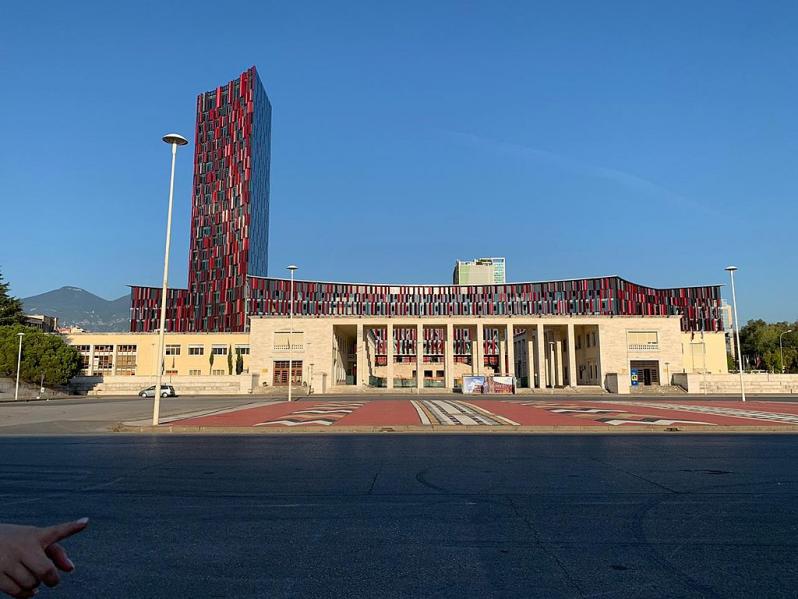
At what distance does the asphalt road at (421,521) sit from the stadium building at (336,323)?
65620 millimetres

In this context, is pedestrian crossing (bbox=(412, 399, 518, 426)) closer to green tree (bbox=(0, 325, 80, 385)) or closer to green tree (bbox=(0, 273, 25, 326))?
green tree (bbox=(0, 325, 80, 385))

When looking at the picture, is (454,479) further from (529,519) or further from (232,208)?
(232,208)

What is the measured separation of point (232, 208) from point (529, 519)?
400 feet

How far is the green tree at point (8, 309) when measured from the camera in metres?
82.2

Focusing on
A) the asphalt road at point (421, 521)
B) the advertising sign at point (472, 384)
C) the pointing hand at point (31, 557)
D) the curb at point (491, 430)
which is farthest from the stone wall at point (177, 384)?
the pointing hand at point (31, 557)

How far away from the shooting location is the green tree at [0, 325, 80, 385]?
6500 cm

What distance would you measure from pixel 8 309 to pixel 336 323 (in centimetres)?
4682

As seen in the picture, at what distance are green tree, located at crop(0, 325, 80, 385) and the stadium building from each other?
759 cm

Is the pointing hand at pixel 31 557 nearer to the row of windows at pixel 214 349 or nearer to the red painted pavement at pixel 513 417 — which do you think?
the red painted pavement at pixel 513 417

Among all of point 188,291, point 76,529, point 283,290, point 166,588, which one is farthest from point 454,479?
point 188,291

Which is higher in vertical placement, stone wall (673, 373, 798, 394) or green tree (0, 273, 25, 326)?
green tree (0, 273, 25, 326)

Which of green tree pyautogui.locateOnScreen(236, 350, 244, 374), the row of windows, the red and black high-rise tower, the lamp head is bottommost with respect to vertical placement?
green tree pyautogui.locateOnScreen(236, 350, 244, 374)

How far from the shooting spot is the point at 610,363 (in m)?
85.1

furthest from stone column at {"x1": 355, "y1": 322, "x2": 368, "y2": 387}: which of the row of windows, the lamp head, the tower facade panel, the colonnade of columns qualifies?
the lamp head
